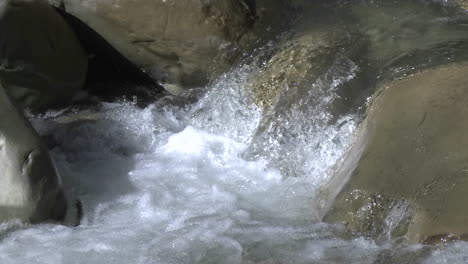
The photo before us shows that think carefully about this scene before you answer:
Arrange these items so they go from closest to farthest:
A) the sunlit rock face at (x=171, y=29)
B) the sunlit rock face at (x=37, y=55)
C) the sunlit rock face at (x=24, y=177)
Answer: the sunlit rock face at (x=24, y=177)
the sunlit rock face at (x=37, y=55)
the sunlit rock face at (x=171, y=29)

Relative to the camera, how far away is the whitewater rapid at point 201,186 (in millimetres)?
3900

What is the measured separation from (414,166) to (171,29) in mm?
2337

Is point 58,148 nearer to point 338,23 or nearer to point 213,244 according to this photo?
point 213,244

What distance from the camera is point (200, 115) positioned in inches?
219

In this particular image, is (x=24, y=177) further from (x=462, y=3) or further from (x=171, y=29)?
(x=462, y=3)

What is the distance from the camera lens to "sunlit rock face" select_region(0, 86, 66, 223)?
4172 mm

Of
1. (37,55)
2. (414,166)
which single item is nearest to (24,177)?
(37,55)

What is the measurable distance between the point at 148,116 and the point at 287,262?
2166 mm

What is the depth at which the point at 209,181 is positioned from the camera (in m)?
4.80

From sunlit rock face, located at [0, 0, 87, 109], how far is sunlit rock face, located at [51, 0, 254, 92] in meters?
0.27

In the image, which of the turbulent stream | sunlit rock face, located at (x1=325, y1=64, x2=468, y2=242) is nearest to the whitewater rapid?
the turbulent stream

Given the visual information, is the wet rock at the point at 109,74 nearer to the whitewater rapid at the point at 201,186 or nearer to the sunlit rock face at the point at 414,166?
the whitewater rapid at the point at 201,186

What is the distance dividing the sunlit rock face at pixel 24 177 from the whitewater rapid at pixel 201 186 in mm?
99

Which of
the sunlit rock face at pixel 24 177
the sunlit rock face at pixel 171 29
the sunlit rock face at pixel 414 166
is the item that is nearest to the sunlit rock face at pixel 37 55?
the sunlit rock face at pixel 171 29
